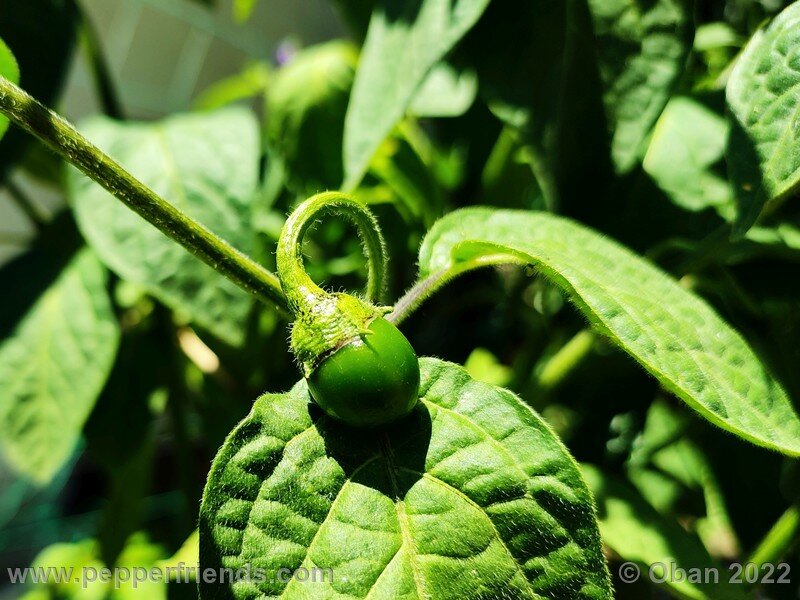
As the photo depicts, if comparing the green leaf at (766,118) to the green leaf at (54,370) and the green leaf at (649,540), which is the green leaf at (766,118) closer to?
the green leaf at (649,540)

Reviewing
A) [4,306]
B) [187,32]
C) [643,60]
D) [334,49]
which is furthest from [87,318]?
[187,32]

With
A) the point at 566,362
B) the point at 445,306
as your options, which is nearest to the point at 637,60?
the point at 566,362

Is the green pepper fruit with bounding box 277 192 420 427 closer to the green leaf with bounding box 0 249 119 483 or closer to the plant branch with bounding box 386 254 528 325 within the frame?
the plant branch with bounding box 386 254 528 325

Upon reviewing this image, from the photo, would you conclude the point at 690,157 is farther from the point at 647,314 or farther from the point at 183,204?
the point at 183,204

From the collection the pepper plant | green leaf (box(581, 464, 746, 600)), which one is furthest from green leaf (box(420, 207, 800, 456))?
green leaf (box(581, 464, 746, 600))

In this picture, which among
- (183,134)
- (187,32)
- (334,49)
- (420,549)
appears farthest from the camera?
(187,32)

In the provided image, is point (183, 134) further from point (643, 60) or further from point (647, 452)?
point (647, 452)

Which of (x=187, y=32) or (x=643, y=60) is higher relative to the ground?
(x=643, y=60)
